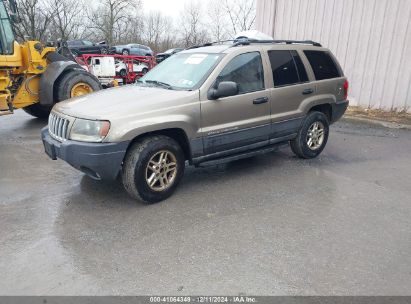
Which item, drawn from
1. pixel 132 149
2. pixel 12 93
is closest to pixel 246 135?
pixel 132 149

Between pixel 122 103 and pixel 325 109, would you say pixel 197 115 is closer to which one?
pixel 122 103

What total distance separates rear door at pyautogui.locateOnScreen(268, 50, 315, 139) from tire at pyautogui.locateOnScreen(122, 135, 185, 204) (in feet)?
5.80

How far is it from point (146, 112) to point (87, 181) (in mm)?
1597

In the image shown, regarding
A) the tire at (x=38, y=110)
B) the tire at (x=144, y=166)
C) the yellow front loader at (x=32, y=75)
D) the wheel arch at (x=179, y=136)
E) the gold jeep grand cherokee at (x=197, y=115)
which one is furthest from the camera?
the tire at (x=38, y=110)

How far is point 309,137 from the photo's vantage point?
19.5 ft

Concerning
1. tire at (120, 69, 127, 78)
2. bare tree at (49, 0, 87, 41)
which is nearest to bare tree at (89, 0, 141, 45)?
bare tree at (49, 0, 87, 41)

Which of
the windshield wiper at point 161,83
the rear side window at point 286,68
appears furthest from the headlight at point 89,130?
the rear side window at point 286,68

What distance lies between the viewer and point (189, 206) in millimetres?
4246

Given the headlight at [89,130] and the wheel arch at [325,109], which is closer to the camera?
the headlight at [89,130]

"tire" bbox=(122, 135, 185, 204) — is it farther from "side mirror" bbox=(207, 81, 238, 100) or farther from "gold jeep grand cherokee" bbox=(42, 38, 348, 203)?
"side mirror" bbox=(207, 81, 238, 100)

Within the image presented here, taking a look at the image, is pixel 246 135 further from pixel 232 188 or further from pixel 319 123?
pixel 319 123

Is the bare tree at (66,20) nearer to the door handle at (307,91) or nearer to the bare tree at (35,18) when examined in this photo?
the bare tree at (35,18)

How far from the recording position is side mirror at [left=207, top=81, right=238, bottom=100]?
14.5 feet

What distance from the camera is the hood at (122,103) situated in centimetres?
393
